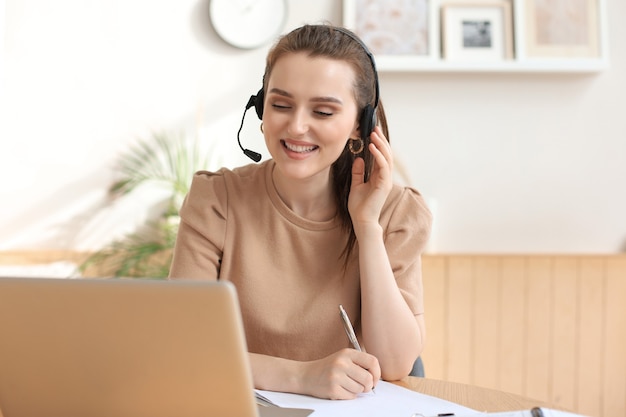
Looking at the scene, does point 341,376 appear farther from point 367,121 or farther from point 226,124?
point 226,124

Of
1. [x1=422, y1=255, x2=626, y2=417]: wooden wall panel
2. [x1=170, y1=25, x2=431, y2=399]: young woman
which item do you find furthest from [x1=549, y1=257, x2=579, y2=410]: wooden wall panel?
[x1=170, y1=25, x2=431, y2=399]: young woman

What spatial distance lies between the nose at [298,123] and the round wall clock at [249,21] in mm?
1719

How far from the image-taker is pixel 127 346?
962mm

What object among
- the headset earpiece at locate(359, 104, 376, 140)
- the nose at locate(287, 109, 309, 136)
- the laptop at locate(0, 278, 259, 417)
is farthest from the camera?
the headset earpiece at locate(359, 104, 376, 140)

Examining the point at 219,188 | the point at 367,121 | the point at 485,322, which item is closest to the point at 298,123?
the point at 367,121

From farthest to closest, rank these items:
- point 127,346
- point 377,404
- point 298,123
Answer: point 298,123 → point 377,404 → point 127,346

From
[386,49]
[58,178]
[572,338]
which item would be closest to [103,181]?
[58,178]

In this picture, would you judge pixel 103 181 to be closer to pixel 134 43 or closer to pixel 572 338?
pixel 134 43

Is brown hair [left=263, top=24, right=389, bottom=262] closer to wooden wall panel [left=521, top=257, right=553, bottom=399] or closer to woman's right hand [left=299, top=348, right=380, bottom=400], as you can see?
woman's right hand [left=299, top=348, right=380, bottom=400]

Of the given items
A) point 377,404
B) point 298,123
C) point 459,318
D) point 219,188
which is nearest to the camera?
point 377,404

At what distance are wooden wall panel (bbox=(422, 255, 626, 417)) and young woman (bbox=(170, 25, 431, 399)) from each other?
1.46 m

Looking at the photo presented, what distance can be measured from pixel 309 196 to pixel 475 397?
0.61 metres

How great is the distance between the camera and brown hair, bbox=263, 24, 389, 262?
1.69 meters

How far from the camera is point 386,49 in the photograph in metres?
3.24
